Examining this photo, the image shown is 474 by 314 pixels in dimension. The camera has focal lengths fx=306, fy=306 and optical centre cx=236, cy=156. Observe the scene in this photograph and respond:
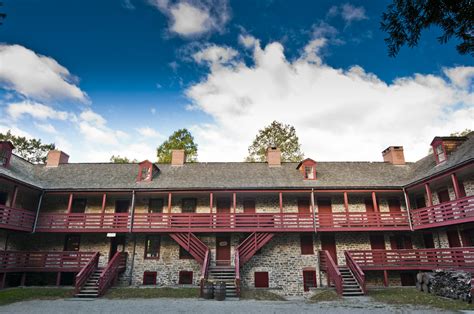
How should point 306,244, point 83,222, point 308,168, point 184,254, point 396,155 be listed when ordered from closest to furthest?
point 83,222
point 184,254
point 306,244
point 308,168
point 396,155

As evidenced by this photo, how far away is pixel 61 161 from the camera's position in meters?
25.1

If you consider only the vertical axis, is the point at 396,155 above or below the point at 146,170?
above

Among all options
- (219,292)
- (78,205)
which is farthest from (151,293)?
(78,205)

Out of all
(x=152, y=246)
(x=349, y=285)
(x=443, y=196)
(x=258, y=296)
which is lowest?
(x=258, y=296)

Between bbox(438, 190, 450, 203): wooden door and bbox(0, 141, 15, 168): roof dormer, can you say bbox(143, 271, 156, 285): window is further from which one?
bbox(438, 190, 450, 203): wooden door

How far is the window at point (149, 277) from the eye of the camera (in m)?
19.2

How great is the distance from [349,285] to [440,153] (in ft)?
33.5

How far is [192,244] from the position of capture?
18.6m

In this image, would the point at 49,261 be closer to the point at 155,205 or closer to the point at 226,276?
the point at 155,205

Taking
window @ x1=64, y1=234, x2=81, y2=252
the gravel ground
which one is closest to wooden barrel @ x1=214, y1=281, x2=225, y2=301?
the gravel ground

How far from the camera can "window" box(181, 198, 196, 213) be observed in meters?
20.9

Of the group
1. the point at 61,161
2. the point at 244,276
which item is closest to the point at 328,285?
the point at 244,276

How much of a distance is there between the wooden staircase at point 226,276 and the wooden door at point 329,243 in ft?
21.6

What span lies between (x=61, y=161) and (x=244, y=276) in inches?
690
